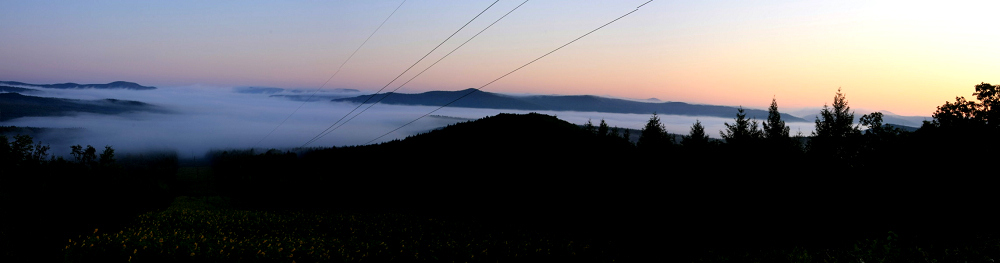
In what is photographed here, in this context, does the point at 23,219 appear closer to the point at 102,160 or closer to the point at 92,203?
the point at 92,203

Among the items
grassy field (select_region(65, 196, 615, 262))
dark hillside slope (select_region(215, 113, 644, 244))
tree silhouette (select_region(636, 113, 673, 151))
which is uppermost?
tree silhouette (select_region(636, 113, 673, 151))

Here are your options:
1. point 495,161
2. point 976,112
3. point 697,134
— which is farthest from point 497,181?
point 976,112

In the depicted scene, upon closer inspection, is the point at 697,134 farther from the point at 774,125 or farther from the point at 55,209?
the point at 55,209

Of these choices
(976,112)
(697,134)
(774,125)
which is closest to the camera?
(976,112)

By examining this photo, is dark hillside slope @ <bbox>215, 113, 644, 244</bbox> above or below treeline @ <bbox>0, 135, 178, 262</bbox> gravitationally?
below

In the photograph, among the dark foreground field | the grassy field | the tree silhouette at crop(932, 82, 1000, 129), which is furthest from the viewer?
the tree silhouette at crop(932, 82, 1000, 129)

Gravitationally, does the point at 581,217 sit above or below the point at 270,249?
below

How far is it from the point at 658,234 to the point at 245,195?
7337cm

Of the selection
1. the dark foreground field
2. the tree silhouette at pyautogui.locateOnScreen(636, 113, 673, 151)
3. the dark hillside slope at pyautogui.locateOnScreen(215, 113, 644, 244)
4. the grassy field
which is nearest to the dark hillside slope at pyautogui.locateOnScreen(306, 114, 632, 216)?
the dark hillside slope at pyautogui.locateOnScreen(215, 113, 644, 244)

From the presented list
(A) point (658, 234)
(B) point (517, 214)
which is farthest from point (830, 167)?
(B) point (517, 214)

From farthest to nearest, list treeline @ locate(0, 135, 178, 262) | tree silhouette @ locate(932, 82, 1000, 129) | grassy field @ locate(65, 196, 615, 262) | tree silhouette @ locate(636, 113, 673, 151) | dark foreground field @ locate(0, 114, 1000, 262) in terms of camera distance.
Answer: tree silhouette @ locate(636, 113, 673, 151) → tree silhouette @ locate(932, 82, 1000, 129) → dark foreground field @ locate(0, 114, 1000, 262) → treeline @ locate(0, 135, 178, 262) → grassy field @ locate(65, 196, 615, 262)

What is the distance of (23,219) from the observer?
19.9 metres

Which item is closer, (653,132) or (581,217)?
(581,217)

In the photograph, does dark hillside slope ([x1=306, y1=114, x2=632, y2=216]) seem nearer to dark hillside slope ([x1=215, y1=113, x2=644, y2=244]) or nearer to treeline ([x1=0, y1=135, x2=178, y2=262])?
dark hillside slope ([x1=215, y1=113, x2=644, y2=244])
